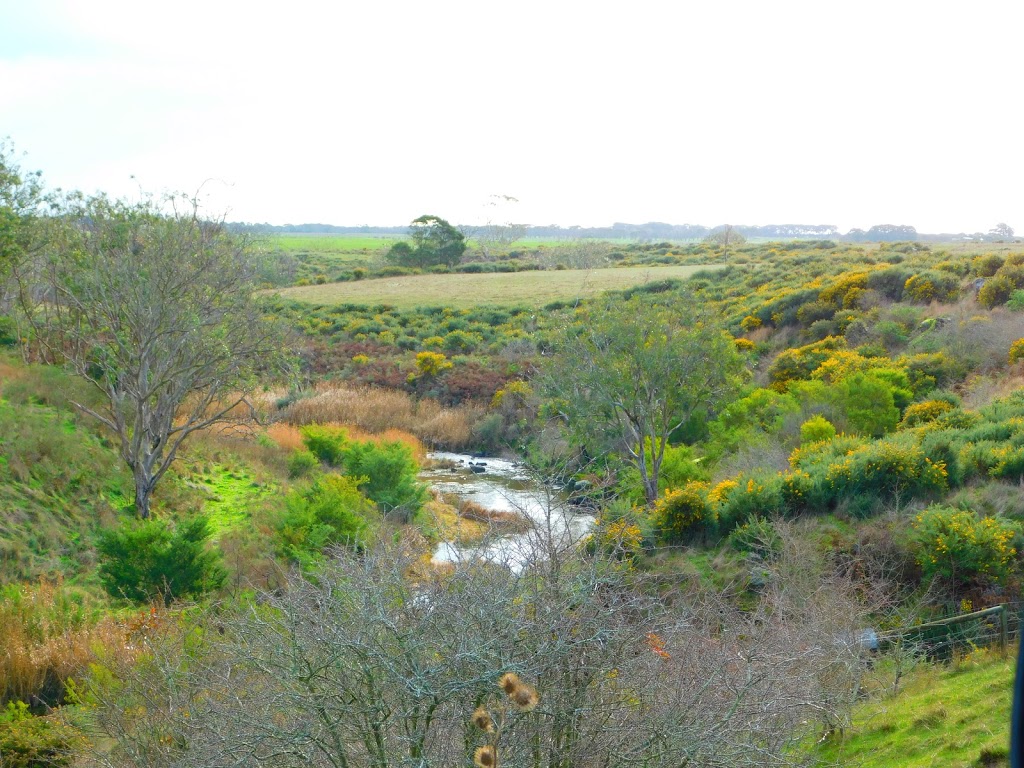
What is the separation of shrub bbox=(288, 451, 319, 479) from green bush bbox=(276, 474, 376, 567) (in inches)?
164

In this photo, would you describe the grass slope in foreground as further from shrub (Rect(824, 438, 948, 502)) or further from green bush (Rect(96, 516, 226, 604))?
green bush (Rect(96, 516, 226, 604))

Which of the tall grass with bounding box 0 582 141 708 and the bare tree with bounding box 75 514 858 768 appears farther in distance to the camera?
the tall grass with bounding box 0 582 141 708

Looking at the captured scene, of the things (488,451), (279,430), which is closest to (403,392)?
(488,451)

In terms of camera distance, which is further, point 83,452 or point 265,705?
point 83,452

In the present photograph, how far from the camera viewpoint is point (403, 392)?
115 ft

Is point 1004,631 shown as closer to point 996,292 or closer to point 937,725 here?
point 937,725

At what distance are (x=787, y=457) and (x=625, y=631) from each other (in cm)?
1501

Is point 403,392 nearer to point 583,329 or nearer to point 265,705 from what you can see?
point 583,329

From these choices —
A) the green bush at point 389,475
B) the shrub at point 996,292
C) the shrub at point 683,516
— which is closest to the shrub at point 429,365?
the green bush at point 389,475

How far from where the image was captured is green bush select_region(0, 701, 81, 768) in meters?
7.75

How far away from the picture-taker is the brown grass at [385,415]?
29859 mm

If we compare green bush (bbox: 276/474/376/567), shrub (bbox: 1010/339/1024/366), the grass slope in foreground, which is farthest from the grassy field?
the grass slope in foreground

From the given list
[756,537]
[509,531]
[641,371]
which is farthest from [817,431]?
[509,531]

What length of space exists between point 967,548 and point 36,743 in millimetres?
11592
